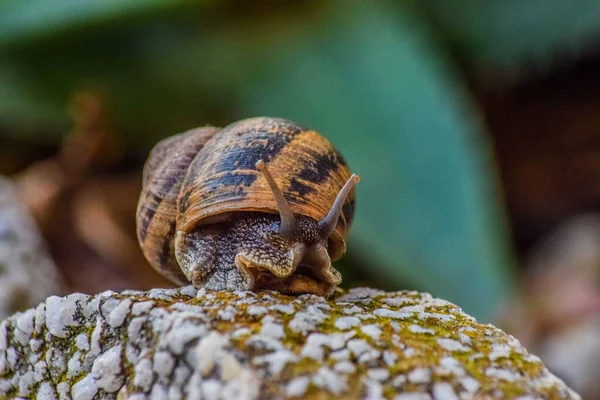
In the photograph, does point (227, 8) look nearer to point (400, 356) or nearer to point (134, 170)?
point (134, 170)

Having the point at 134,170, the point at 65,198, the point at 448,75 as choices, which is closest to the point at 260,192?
the point at 448,75

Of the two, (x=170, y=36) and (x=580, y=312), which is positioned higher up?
(x=580, y=312)

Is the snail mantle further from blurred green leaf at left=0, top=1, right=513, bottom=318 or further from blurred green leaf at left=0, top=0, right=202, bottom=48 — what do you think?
blurred green leaf at left=0, top=0, right=202, bottom=48

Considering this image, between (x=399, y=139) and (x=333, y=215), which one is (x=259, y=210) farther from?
(x=399, y=139)

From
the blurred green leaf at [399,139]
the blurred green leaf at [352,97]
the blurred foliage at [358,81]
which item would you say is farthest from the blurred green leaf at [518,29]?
the blurred green leaf at [399,139]

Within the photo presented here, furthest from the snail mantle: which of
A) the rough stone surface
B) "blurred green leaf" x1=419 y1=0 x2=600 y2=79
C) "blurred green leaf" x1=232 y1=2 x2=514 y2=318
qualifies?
"blurred green leaf" x1=419 y1=0 x2=600 y2=79

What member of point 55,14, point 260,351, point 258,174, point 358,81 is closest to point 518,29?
point 358,81
